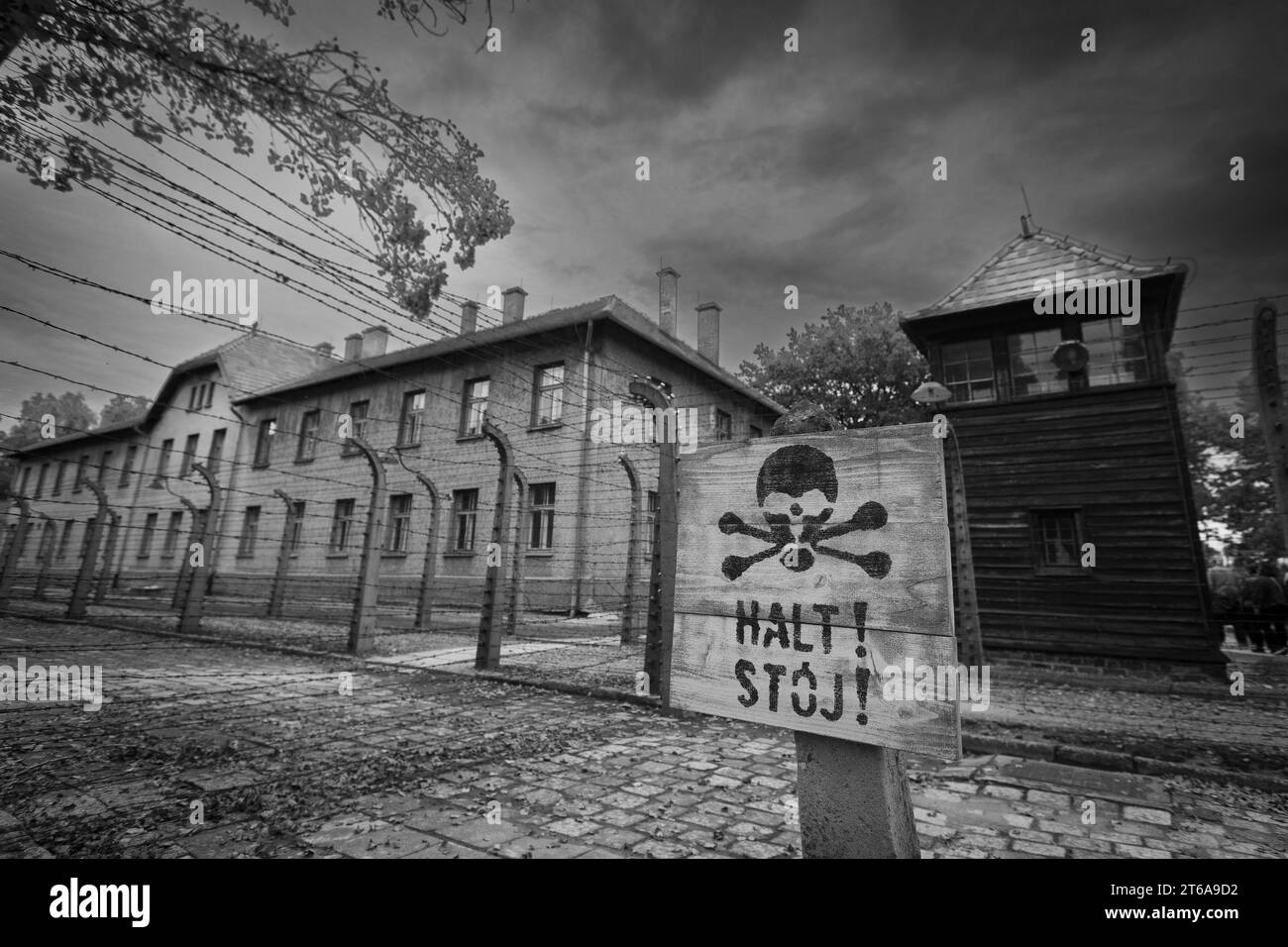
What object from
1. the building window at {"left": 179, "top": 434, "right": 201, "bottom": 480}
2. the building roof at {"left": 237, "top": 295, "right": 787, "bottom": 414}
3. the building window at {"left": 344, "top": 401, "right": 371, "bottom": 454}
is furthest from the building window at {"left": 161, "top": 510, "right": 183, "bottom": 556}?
the building window at {"left": 344, "top": 401, "right": 371, "bottom": 454}

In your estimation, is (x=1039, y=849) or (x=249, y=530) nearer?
(x=1039, y=849)

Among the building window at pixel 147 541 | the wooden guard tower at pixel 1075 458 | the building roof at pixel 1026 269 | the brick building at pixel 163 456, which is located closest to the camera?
the wooden guard tower at pixel 1075 458

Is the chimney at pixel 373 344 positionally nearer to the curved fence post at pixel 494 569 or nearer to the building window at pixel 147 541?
the building window at pixel 147 541

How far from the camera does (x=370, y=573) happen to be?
7906mm

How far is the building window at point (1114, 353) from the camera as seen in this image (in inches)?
421

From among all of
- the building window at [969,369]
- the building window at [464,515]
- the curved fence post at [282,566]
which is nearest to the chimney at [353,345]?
the building window at [464,515]

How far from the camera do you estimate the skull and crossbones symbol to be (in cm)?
186

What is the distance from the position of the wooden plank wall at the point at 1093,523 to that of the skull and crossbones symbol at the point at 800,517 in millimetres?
11171

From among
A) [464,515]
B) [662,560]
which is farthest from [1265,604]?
[464,515]

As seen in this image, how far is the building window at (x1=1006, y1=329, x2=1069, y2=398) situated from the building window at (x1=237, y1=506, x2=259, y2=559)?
940 inches

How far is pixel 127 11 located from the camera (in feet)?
13.3

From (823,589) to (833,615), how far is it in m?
0.08

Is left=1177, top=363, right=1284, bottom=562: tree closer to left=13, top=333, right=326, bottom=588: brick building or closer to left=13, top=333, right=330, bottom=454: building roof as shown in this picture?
left=13, top=333, right=330, bottom=454: building roof

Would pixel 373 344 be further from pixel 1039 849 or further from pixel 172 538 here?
pixel 1039 849
